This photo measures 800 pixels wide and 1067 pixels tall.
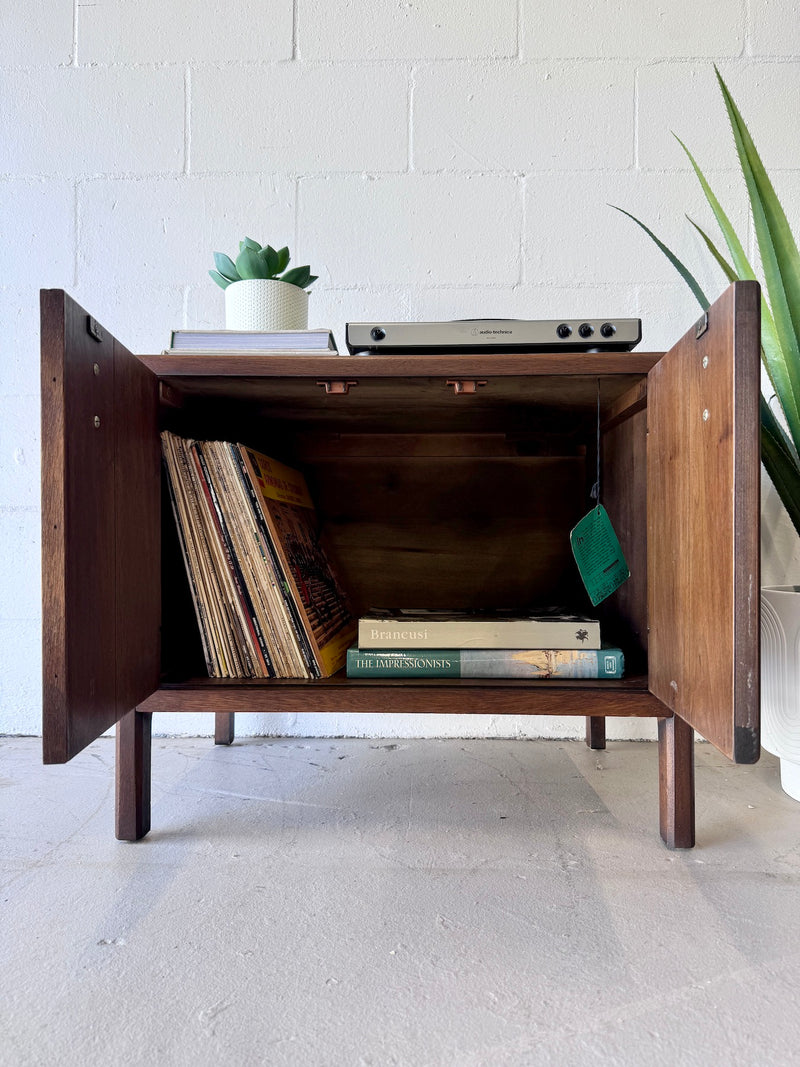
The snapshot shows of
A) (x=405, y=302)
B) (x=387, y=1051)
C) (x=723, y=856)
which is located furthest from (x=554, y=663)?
(x=405, y=302)

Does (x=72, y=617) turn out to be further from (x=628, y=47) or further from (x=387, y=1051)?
(x=628, y=47)

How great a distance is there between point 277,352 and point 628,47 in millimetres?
944

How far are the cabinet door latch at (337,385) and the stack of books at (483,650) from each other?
28 cm

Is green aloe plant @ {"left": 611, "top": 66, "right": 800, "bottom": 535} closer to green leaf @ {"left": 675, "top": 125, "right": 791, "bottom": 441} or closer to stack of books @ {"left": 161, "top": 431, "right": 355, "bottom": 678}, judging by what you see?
green leaf @ {"left": 675, "top": 125, "right": 791, "bottom": 441}

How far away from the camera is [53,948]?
22.0 inches

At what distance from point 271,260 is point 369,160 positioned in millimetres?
446

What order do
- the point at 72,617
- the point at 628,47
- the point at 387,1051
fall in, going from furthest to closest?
the point at 628,47, the point at 72,617, the point at 387,1051

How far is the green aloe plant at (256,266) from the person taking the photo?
2.75 feet

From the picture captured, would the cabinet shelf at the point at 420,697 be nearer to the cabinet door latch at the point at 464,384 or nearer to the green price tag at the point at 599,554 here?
the green price tag at the point at 599,554

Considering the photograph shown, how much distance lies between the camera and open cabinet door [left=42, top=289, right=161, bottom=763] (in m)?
0.53

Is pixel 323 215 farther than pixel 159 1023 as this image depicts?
Yes

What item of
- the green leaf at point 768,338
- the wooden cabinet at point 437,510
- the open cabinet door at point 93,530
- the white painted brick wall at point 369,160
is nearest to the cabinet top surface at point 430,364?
the wooden cabinet at point 437,510

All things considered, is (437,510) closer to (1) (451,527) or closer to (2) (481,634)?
(1) (451,527)

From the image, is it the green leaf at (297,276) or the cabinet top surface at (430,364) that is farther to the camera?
the green leaf at (297,276)
